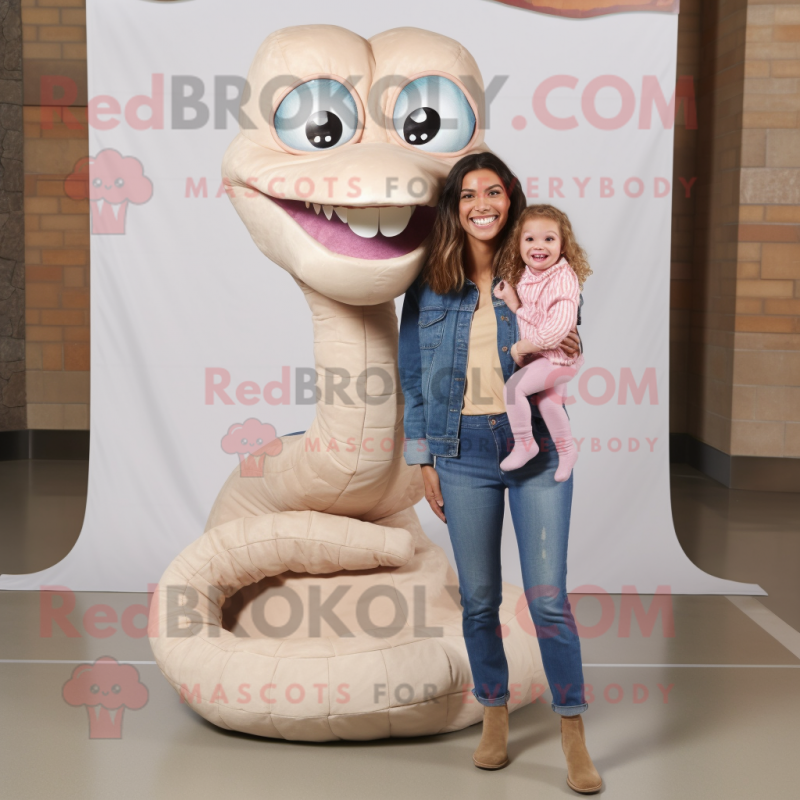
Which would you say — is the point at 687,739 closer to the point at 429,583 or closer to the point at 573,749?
the point at 573,749

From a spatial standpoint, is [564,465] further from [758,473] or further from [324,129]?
[758,473]

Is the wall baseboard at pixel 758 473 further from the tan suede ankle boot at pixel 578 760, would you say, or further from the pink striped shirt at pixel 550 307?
the pink striped shirt at pixel 550 307

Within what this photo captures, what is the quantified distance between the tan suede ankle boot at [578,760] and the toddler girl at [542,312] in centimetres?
51

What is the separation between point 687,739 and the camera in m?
2.21

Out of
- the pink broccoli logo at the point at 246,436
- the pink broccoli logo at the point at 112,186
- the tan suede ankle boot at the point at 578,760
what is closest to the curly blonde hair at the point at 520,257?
the tan suede ankle boot at the point at 578,760

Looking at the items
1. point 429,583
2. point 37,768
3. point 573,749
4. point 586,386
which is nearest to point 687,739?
point 573,749

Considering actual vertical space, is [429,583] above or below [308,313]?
below

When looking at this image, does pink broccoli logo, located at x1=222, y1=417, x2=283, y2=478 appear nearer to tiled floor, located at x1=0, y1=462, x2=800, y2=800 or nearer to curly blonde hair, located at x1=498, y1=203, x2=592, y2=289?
tiled floor, located at x1=0, y1=462, x2=800, y2=800

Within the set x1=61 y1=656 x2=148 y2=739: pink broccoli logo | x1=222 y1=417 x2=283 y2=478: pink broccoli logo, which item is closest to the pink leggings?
x1=61 y1=656 x2=148 y2=739: pink broccoli logo

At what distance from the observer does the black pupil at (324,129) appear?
214cm

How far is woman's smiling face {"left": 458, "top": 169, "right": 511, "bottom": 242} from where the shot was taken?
1.89 m

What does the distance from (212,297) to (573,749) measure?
2.30 meters

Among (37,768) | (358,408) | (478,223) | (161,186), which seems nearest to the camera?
(478,223)

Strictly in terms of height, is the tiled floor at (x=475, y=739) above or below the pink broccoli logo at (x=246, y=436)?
below
